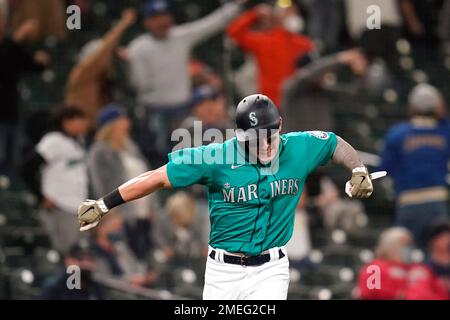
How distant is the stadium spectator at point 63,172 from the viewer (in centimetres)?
1187

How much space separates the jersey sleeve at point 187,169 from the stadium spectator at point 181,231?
3820mm

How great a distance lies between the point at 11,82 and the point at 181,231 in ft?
6.94

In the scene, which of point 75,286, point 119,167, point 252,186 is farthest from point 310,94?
point 252,186

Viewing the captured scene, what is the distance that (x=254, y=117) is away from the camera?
8.31 meters

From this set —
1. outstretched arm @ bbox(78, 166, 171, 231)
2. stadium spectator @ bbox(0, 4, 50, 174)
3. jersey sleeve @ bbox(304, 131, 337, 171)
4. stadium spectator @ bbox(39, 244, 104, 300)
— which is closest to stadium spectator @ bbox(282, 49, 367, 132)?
stadium spectator @ bbox(0, 4, 50, 174)

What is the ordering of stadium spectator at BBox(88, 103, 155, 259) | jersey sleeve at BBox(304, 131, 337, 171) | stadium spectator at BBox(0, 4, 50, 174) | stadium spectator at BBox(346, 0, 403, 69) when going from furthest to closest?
stadium spectator at BBox(346, 0, 403, 69) → stadium spectator at BBox(0, 4, 50, 174) → stadium spectator at BBox(88, 103, 155, 259) → jersey sleeve at BBox(304, 131, 337, 171)

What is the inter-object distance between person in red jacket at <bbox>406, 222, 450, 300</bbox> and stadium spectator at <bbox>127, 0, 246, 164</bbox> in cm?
254

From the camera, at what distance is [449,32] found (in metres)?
16.4

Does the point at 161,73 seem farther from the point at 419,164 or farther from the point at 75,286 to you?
the point at 75,286

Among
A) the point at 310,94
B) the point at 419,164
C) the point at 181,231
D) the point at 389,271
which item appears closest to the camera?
the point at 389,271

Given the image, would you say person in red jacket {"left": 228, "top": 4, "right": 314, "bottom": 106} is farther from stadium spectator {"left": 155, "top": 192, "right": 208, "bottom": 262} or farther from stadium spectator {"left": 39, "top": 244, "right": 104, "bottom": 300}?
stadium spectator {"left": 39, "top": 244, "right": 104, "bottom": 300}

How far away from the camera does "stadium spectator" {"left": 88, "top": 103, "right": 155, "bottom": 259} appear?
38.5 ft

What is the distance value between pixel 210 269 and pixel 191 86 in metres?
5.26

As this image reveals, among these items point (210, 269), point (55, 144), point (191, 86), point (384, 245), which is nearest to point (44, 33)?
point (191, 86)
